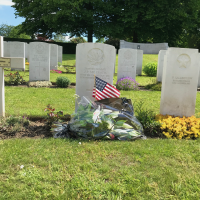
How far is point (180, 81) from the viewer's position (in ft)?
17.7

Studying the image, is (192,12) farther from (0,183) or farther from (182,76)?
(0,183)

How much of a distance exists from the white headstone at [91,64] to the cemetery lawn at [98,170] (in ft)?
6.33

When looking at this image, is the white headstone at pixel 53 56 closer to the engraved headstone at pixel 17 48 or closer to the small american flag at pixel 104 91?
the engraved headstone at pixel 17 48

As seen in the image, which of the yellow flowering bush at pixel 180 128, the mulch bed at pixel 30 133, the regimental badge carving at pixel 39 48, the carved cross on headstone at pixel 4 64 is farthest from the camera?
the regimental badge carving at pixel 39 48

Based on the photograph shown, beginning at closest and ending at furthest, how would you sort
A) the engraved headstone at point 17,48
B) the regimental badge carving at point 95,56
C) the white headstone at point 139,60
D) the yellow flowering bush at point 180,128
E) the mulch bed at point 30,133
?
1. the mulch bed at point 30,133
2. the yellow flowering bush at point 180,128
3. the regimental badge carving at point 95,56
4. the engraved headstone at point 17,48
5. the white headstone at point 139,60

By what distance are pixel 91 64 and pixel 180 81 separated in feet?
7.56

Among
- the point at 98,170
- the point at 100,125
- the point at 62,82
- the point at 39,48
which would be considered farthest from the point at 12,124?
the point at 39,48

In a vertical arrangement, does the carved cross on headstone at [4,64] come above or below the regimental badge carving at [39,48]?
below

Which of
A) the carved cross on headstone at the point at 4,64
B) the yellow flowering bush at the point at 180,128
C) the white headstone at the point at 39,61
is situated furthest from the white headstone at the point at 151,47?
the carved cross on headstone at the point at 4,64

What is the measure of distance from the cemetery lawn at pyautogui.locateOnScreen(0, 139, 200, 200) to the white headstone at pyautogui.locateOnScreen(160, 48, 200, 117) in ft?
5.73

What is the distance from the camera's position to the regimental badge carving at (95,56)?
5.20 meters

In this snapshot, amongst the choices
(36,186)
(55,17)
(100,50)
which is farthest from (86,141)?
(55,17)

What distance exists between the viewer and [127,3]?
24.6 meters

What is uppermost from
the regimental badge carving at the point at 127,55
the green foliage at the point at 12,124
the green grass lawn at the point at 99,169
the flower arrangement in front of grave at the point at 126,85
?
the regimental badge carving at the point at 127,55
